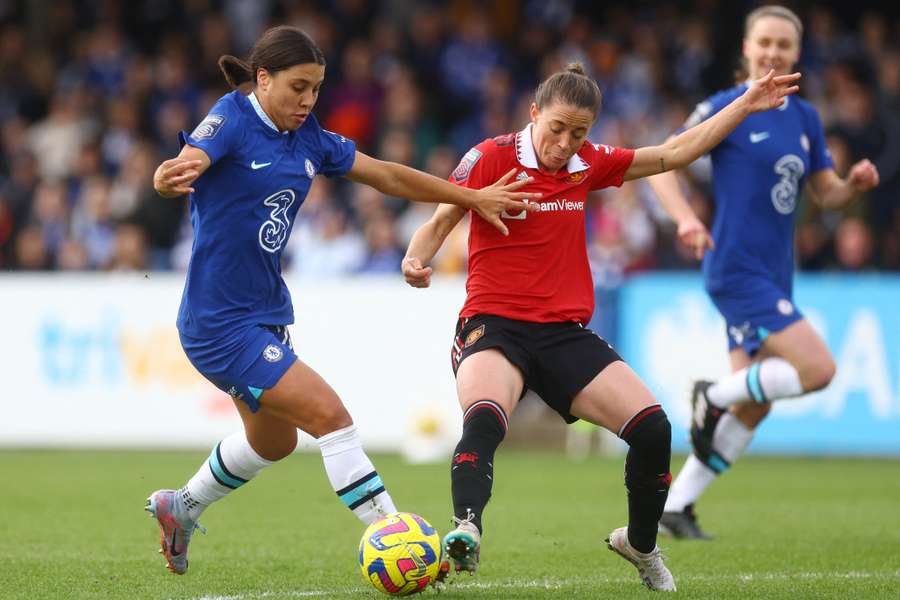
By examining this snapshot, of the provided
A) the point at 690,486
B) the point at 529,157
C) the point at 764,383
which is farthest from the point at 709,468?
the point at 529,157

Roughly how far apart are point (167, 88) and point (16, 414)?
5618 mm

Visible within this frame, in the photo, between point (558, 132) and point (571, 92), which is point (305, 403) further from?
point (571, 92)

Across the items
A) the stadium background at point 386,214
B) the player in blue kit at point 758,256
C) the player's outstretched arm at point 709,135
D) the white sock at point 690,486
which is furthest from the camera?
the stadium background at point 386,214

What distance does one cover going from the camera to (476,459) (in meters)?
5.37

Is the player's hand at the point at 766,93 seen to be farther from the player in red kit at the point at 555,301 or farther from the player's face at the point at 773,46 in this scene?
the player's face at the point at 773,46

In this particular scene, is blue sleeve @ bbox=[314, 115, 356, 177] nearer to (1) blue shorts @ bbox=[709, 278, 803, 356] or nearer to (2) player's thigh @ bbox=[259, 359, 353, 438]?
(2) player's thigh @ bbox=[259, 359, 353, 438]

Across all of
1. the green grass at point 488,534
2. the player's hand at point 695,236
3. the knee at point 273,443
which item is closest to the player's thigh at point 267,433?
the knee at point 273,443

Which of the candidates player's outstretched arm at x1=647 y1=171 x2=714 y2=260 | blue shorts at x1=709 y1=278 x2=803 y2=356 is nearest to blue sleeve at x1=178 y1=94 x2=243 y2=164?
player's outstretched arm at x1=647 y1=171 x2=714 y2=260

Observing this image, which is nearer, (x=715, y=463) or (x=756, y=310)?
(x=756, y=310)

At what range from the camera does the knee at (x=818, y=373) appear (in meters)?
7.43

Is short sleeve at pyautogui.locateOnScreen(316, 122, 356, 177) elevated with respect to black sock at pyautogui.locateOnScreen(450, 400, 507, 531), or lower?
elevated

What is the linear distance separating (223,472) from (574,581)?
157cm

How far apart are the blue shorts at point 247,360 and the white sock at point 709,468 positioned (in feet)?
9.67

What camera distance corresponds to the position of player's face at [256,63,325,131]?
18.2 ft
